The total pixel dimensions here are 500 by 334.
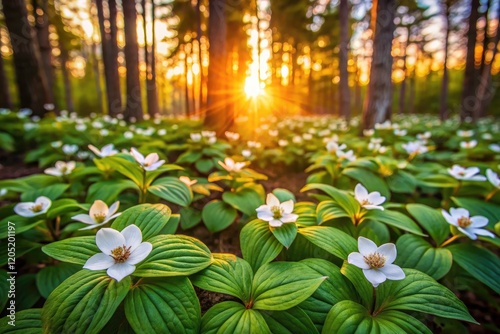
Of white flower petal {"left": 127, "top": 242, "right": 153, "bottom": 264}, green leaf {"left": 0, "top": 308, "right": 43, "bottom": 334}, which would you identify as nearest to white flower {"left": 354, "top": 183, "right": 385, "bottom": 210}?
white flower petal {"left": 127, "top": 242, "right": 153, "bottom": 264}

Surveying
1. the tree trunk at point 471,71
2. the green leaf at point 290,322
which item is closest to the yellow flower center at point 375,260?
the green leaf at point 290,322

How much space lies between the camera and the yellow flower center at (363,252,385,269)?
92 centimetres

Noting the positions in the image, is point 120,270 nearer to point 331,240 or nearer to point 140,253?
point 140,253

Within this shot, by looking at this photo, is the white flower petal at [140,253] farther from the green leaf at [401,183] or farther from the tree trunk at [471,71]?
the tree trunk at [471,71]

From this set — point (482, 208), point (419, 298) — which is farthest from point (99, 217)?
point (482, 208)

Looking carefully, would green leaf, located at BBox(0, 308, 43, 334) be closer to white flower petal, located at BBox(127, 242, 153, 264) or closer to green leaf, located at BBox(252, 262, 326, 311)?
white flower petal, located at BBox(127, 242, 153, 264)

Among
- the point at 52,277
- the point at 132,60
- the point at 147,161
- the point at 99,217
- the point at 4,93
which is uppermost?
the point at 132,60

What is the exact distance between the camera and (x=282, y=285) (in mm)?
910

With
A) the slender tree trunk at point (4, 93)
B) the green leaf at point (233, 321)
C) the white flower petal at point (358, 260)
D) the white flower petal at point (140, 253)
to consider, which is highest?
the slender tree trunk at point (4, 93)

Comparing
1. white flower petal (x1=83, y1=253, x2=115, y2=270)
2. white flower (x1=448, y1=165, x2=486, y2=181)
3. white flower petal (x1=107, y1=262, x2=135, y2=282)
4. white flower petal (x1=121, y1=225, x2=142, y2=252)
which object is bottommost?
white flower petal (x1=107, y1=262, x2=135, y2=282)

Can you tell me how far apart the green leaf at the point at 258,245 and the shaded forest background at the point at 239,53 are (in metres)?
3.59

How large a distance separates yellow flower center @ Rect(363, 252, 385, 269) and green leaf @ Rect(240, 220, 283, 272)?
1.13 ft

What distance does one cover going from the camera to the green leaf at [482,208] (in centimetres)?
166

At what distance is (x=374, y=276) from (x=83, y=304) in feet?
3.23
